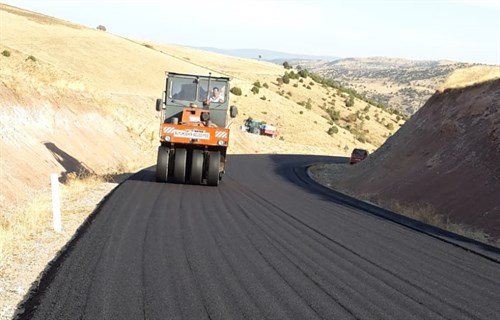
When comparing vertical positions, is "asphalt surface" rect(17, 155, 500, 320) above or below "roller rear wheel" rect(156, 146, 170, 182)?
above

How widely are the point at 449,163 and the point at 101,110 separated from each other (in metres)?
19.1

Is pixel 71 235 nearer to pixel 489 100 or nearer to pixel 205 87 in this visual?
pixel 205 87

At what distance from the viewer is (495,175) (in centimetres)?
1733

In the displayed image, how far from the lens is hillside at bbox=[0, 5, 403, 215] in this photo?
1962cm

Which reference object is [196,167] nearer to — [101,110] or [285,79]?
[101,110]

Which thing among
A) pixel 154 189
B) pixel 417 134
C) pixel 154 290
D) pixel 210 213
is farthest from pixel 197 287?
pixel 417 134

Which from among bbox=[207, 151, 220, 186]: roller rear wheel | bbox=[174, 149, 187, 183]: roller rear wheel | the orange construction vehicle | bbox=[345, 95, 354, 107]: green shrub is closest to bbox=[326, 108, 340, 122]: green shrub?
bbox=[345, 95, 354, 107]: green shrub

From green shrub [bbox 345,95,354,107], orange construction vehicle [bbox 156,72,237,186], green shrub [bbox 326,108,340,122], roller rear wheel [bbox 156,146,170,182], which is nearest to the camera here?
orange construction vehicle [bbox 156,72,237,186]

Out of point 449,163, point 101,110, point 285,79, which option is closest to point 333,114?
point 285,79

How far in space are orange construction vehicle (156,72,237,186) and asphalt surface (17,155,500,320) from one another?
3972 mm

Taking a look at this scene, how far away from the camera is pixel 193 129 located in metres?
18.8

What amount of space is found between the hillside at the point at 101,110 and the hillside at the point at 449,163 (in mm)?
11574

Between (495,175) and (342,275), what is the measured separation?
413 inches

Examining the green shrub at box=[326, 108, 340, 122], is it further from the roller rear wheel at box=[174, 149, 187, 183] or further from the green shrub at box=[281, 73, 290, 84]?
the roller rear wheel at box=[174, 149, 187, 183]
